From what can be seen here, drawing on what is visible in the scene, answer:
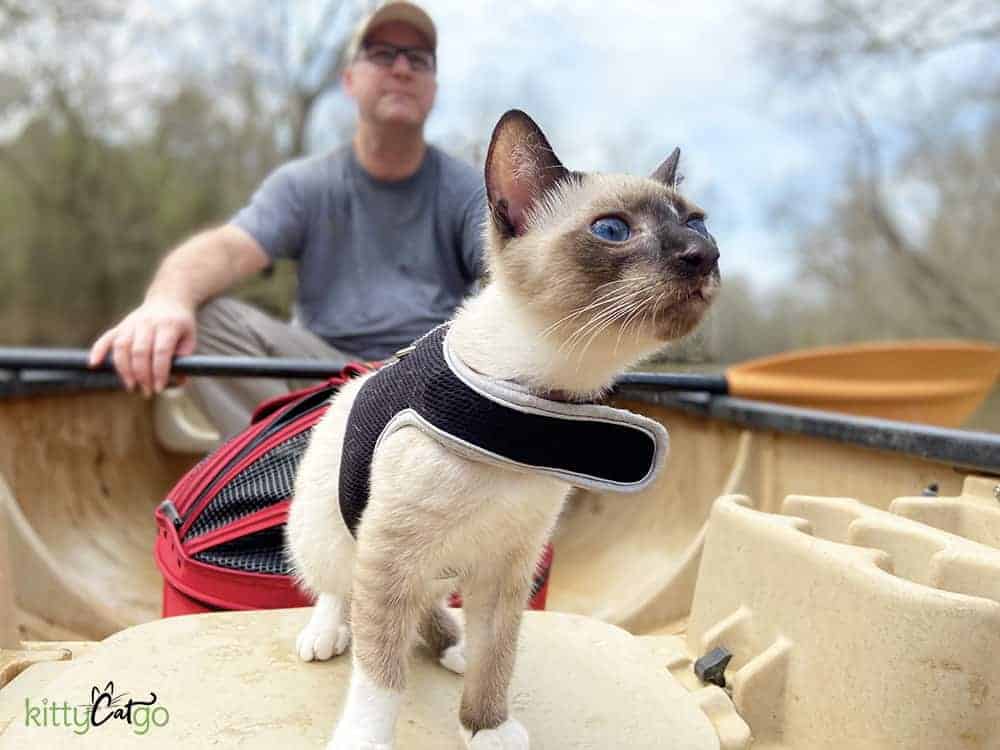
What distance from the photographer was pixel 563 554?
114 inches

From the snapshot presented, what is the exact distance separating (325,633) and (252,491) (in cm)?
36

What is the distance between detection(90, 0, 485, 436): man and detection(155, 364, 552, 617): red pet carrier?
94cm

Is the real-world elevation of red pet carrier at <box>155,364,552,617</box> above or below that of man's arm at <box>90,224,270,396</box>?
below

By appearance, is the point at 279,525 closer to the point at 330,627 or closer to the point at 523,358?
the point at 330,627

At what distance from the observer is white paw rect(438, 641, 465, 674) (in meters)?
1.32

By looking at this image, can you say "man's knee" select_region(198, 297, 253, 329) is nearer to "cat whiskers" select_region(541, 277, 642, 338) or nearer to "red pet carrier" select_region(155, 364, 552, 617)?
"red pet carrier" select_region(155, 364, 552, 617)

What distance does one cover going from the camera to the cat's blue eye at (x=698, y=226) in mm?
987

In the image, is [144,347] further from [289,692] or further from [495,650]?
[495,650]

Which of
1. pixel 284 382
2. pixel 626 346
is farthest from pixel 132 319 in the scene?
pixel 626 346

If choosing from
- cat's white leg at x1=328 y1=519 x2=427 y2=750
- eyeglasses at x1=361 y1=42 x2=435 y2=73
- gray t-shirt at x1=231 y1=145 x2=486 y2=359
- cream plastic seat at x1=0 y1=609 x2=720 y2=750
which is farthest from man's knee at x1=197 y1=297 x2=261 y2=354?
cat's white leg at x1=328 y1=519 x2=427 y2=750

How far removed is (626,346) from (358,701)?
596 millimetres

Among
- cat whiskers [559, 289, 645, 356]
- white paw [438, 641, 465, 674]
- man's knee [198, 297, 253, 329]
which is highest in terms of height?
cat whiskers [559, 289, 645, 356]

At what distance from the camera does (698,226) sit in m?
1.00

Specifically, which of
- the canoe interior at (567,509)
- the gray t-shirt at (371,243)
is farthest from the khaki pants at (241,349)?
the canoe interior at (567,509)
